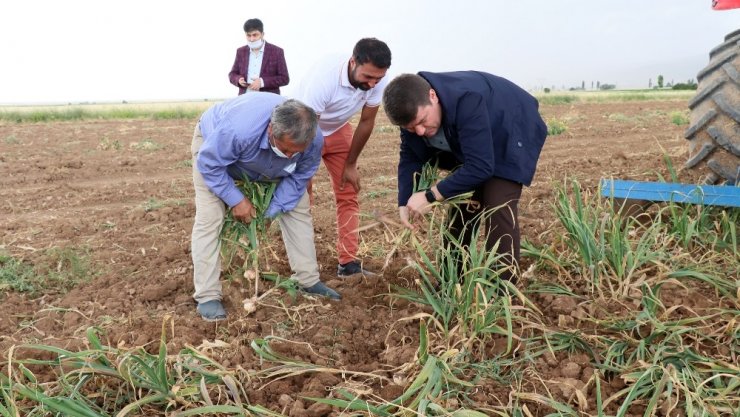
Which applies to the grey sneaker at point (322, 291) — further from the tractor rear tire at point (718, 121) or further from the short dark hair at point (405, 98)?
the tractor rear tire at point (718, 121)

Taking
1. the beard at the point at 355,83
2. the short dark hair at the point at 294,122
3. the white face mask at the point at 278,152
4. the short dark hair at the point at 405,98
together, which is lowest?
the white face mask at the point at 278,152

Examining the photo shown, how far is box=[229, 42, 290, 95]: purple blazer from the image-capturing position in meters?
5.62

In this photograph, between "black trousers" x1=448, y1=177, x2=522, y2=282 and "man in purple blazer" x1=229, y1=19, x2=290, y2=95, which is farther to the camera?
"man in purple blazer" x1=229, y1=19, x2=290, y2=95

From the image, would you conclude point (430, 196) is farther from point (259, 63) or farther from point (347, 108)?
point (259, 63)

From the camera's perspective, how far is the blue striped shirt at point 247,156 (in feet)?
10.4

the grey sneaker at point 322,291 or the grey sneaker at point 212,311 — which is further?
the grey sneaker at point 322,291

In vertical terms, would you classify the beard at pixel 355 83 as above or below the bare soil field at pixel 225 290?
above

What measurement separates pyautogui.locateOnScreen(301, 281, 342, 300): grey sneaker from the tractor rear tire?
2630 millimetres

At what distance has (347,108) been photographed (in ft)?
12.6

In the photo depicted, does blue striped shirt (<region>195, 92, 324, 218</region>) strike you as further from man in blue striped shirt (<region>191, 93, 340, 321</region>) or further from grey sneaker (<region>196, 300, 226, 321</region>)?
grey sneaker (<region>196, 300, 226, 321</region>)

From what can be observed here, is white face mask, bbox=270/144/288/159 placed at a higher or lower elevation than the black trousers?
higher

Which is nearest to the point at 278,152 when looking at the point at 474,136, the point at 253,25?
the point at 474,136

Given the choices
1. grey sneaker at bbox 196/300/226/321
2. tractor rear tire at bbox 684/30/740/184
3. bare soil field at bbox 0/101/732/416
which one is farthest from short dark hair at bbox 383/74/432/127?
tractor rear tire at bbox 684/30/740/184

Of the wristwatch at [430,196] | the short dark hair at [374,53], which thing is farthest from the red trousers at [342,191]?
the wristwatch at [430,196]
